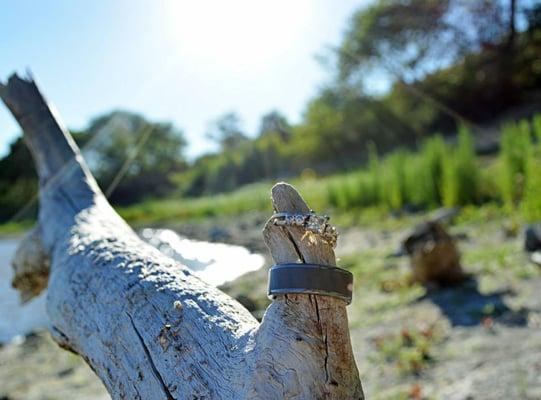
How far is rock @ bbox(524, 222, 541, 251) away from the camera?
5.12 meters

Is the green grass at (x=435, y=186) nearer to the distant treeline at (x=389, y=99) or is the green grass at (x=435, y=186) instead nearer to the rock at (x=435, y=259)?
the rock at (x=435, y=259)

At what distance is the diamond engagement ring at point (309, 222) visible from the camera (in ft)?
3.46

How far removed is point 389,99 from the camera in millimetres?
21828

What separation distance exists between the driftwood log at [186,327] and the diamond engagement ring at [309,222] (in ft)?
0.06

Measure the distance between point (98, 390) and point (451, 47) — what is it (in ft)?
60.4

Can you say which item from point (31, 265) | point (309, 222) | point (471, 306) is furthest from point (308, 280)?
point (471, 306)

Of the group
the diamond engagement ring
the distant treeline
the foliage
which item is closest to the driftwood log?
the diamond engagement ring

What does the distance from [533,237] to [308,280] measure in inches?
186

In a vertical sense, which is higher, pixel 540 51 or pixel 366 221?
pixel 540 51

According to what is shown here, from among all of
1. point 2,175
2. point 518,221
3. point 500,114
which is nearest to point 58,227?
point 518,221

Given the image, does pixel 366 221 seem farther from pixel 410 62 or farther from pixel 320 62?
pixel 320 62

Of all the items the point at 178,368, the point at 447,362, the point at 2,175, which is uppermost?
the point at 2,175

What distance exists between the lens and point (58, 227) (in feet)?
6.73

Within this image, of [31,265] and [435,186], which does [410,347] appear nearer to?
[31,265]
